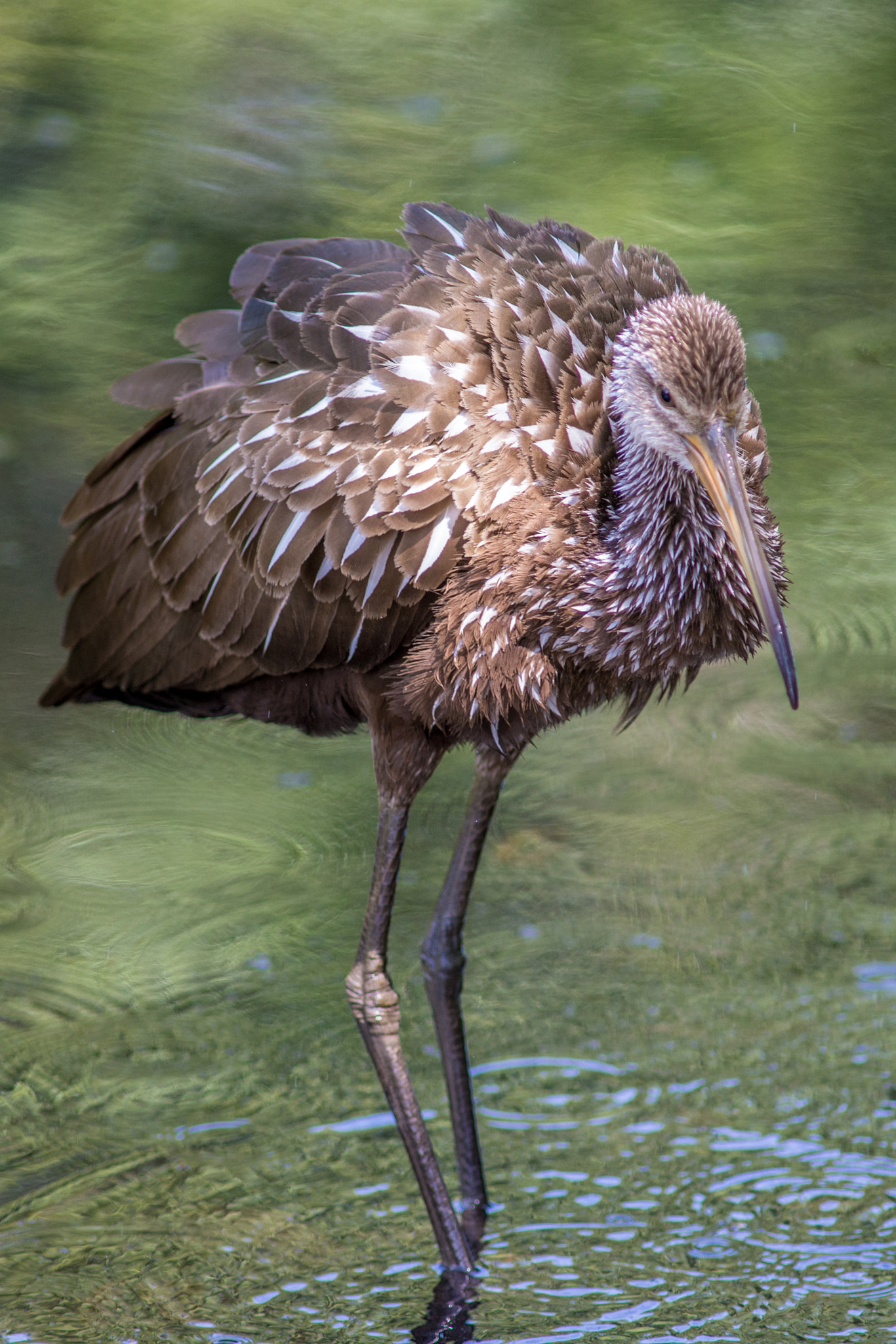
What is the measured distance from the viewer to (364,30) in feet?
37.7

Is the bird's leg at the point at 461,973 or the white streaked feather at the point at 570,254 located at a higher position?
the white streaked feather at the point at 570,254

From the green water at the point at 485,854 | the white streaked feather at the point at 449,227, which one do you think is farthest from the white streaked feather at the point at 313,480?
the green water at the point at 485,854

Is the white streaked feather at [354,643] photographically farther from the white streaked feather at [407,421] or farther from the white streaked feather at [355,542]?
the white streaked feather at [407,421]

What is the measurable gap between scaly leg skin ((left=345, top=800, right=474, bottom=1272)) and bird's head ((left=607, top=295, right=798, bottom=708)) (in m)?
1.30

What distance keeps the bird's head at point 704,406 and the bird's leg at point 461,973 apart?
3.64 ft

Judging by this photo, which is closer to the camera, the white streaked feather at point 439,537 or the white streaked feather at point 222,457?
the white streaked feather at point 439,537

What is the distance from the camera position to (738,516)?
13.6 ft

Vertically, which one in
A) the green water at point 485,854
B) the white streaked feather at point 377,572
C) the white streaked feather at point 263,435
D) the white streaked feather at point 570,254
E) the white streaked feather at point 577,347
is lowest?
the green water at point 485,854

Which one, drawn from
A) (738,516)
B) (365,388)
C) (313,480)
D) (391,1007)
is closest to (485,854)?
(391,1007)

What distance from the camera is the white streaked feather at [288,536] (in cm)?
476

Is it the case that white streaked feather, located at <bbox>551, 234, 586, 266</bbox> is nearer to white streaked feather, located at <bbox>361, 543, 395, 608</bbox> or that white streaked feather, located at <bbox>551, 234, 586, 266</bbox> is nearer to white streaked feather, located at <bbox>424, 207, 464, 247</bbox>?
white streaked feather, located at <bbox>424, 207, 464, 247</bbox>

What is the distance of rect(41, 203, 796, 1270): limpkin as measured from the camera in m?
4.45

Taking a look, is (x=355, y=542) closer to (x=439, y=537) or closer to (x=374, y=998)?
(x=439, y=537)

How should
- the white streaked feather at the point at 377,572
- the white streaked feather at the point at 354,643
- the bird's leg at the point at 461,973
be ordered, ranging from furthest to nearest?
the bird's leg at the point at 461,973
the white streaked feather at the point at 354,643
the white streaked feather at the point at 377,572
